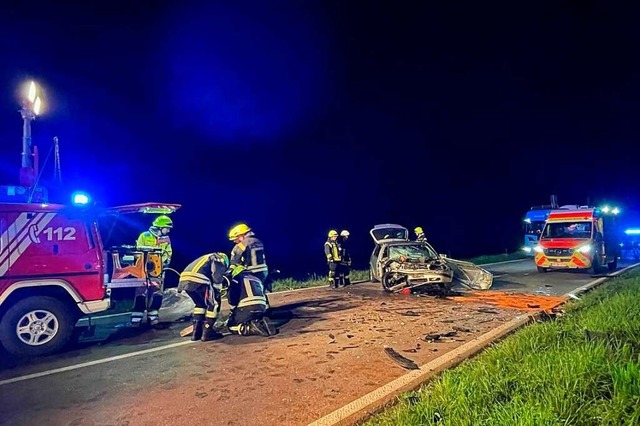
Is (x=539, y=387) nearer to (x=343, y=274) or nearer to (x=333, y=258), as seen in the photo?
(x=333, y=258)

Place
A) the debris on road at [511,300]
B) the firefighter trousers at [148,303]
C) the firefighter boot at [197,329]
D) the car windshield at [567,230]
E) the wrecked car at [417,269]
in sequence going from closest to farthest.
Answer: the firefighter boot at [197,329] → the firefighter trousers at [148,303] → the debris on road at [511,300] → the wrecked car at [417,269] → the car windshield at [567,230]

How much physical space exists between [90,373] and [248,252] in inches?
109

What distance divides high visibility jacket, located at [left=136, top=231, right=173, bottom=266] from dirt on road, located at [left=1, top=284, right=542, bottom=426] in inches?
68.4

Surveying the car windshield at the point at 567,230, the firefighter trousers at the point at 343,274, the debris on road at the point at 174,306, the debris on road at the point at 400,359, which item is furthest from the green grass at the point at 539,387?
the car windshield at the point at 567,230

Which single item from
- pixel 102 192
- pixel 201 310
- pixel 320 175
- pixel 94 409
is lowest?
pixel 94 409

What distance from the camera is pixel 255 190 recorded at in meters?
47.8

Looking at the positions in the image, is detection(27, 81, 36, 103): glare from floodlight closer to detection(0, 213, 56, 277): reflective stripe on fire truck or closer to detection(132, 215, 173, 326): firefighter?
detection(0, 213, 56, 277): reflective stripe on fire truck

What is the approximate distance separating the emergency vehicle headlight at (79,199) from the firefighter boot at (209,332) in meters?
2.46

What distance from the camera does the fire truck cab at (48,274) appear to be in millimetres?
5918

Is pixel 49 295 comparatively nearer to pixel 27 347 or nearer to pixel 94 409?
pixel 27 347

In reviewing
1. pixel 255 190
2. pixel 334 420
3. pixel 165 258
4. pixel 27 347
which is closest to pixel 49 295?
pixel 27 347

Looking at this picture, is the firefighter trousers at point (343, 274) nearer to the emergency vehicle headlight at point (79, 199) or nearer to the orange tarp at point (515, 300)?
the orange tarp at point (515, 300)

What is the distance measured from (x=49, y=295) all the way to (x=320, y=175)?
52.8 meters

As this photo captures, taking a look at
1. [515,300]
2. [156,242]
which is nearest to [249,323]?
[156,242]
